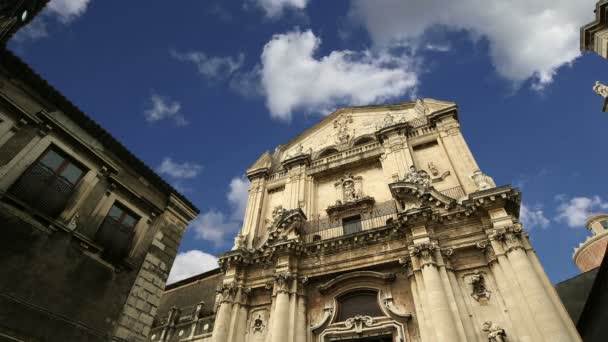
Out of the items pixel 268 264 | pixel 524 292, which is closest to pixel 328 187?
pixel 268 264

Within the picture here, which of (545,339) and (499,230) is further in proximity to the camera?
(499,230)

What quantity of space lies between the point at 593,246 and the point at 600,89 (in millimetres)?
25041

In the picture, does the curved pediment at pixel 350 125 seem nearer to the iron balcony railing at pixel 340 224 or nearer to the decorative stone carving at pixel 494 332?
the iron balcony railing at pixel 340 224

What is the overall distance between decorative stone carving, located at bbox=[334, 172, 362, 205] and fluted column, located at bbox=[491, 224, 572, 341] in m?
7.04

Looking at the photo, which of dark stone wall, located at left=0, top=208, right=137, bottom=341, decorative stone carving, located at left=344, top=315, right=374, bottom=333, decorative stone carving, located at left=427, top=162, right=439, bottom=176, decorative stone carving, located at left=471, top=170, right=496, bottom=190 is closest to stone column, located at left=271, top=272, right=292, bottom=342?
decorative stone carving, located at left=344, top=315, right=374, bottom=333

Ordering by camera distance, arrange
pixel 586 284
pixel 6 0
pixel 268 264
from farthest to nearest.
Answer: pixel 586 284, pixel 268 264, pixel 6 0

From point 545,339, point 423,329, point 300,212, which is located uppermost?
point 300,212

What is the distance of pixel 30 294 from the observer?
27.1 feet

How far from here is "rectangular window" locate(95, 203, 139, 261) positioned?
33.9 ft

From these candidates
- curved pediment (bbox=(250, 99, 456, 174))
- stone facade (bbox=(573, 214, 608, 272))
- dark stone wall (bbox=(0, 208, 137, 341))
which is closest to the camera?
dark stone wall (bbox=(0, 208, 137, 341))

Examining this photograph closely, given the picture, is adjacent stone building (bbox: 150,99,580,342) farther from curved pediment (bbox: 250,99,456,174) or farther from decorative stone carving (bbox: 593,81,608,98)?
decorative stone carving (bbox: 593,81,608,98)

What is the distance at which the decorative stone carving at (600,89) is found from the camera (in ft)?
49.5

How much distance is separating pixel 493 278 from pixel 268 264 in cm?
927

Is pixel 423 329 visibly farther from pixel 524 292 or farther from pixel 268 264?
pixel 268 264
